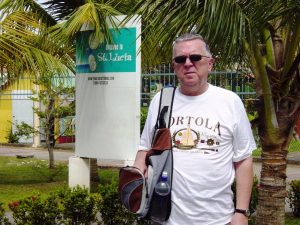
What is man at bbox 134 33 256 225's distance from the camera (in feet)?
9.57

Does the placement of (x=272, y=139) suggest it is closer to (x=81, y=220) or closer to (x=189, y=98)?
(x=81, y=220)

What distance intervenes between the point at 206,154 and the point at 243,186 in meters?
A: 0.29

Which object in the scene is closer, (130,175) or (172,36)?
(130,175)

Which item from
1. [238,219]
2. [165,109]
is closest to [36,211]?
[165,109]

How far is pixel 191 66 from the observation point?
9.74ft

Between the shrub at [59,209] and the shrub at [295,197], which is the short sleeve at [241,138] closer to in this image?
the shrub at [59,209]

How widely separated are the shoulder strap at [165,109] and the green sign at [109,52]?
4.33 m

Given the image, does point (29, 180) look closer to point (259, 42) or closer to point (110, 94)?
point (110, 94)

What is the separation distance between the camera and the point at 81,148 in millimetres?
8211

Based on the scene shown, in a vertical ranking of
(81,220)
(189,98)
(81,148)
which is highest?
(189,98)

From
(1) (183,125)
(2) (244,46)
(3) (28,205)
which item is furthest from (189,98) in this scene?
(3) (28,205)

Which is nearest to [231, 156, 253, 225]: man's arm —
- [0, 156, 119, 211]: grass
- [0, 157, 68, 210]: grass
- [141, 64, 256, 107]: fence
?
[0, 157, 68, 210]: grass

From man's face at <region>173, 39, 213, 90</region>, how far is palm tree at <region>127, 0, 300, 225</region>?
1050mm

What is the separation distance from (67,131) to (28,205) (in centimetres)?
1048
